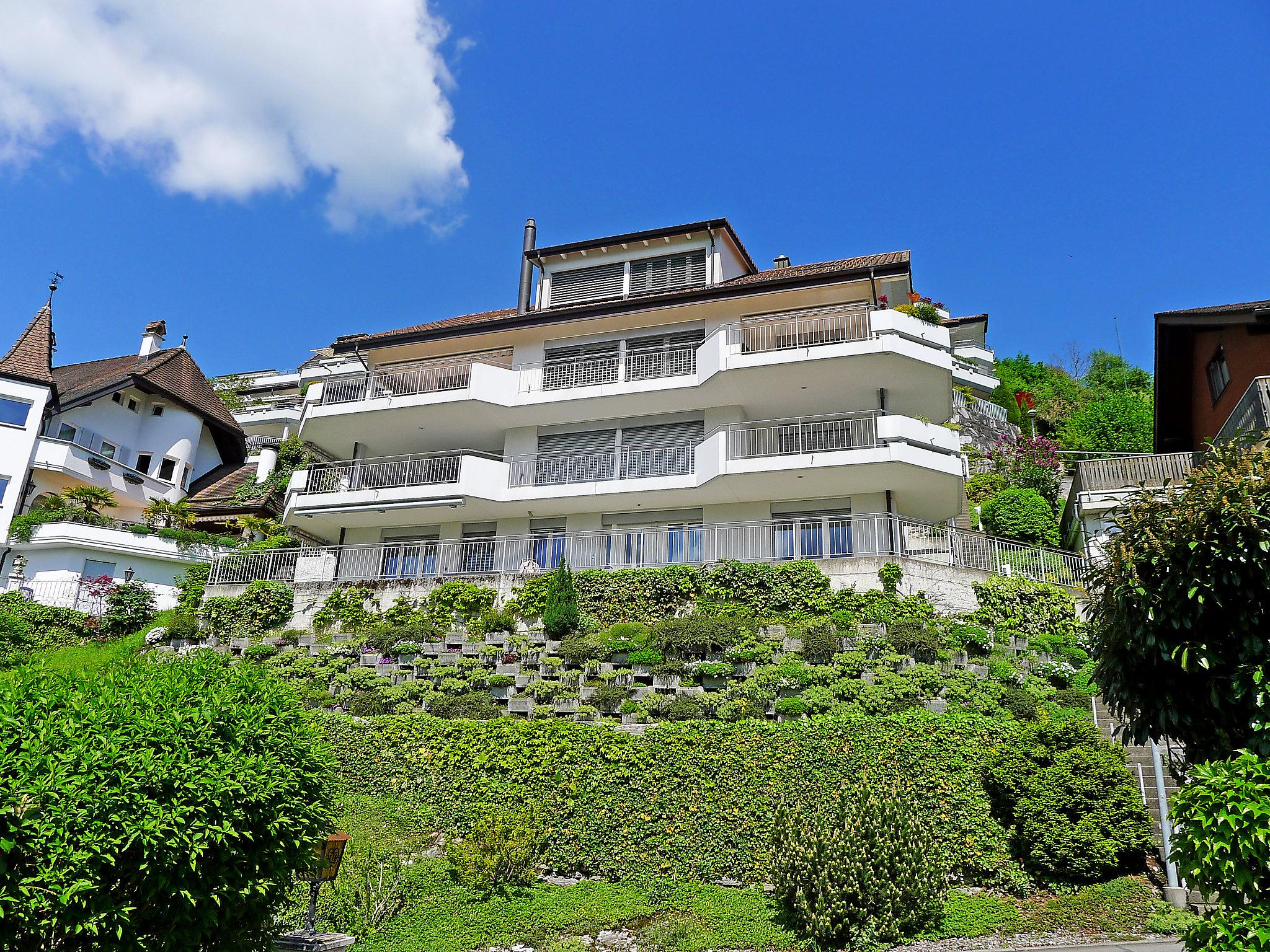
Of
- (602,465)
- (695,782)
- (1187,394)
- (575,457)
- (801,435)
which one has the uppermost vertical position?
(1187,394)

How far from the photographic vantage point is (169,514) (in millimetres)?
31859

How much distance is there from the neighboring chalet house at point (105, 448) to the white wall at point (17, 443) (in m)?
0.03

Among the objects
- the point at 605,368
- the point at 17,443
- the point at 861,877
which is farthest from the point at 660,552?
the point at 17,443

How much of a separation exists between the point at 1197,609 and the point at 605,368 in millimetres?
21454

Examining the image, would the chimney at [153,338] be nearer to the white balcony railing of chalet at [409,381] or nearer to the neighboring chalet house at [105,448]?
the neighboring chalet house at [105,448]

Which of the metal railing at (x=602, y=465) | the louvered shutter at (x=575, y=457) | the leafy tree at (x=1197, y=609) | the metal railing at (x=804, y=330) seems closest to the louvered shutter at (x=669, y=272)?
the metal railing at (x=804, y=330)

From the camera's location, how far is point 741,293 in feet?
84.5

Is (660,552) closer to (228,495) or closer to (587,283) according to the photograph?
(587,283)

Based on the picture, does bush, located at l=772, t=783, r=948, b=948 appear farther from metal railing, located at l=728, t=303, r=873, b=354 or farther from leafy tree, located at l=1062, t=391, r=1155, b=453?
leafy tree, located at l=1062, t=391, r=1155, b=453

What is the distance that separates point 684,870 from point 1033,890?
15.8 ft

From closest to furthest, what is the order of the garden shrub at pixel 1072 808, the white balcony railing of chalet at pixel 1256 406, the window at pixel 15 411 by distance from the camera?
the garden shrub at pixel 1072 808
the white balcony railing of chalet at pixel 1256 406
the window at pixel 15 411

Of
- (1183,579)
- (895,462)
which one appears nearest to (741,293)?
(895,462)

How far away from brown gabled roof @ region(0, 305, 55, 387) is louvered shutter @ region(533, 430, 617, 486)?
1913 cm

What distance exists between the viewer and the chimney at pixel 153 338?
40.1m
